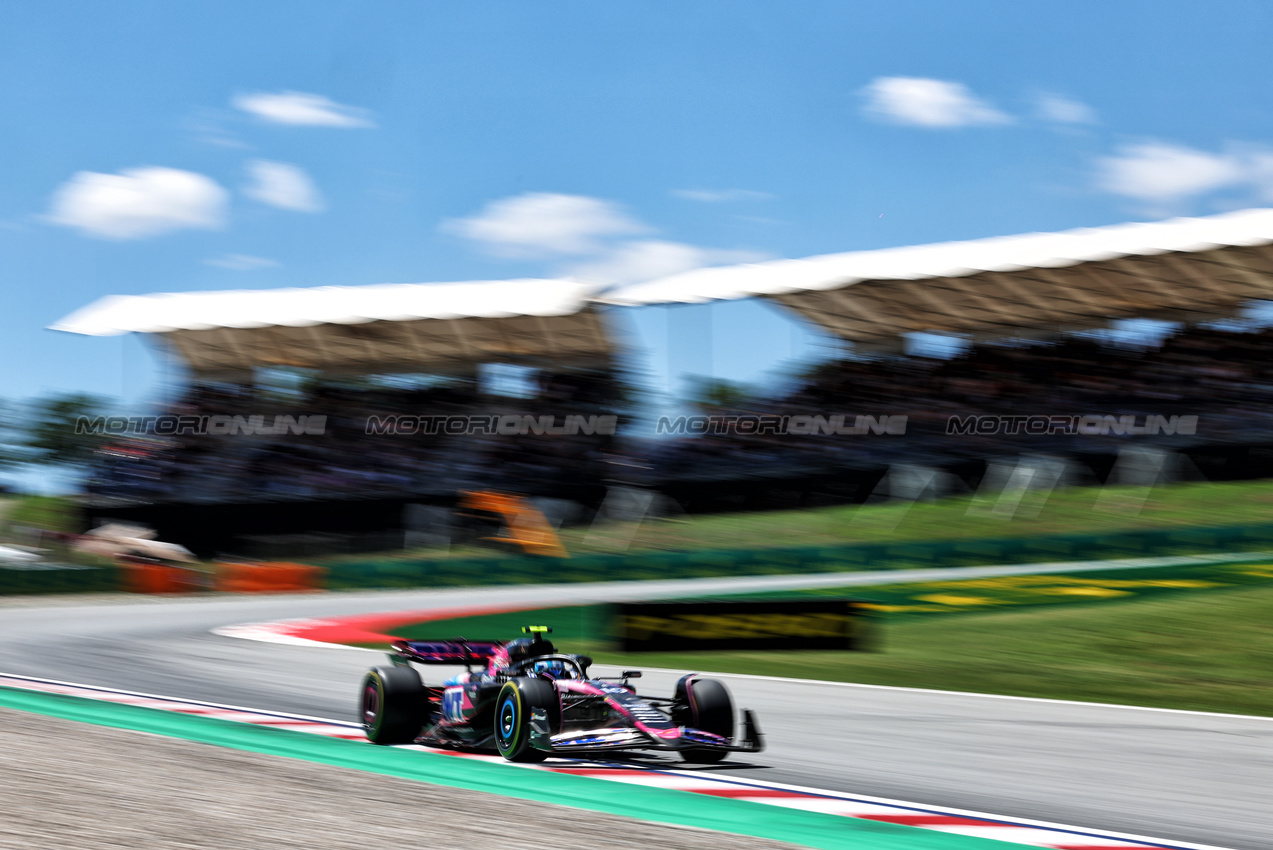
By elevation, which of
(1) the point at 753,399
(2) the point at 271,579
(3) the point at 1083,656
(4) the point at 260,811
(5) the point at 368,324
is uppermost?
(5) the point at 368,324

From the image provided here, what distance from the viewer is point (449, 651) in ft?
24.6

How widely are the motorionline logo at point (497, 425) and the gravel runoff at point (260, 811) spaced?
2088 cm

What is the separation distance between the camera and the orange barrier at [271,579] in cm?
2412

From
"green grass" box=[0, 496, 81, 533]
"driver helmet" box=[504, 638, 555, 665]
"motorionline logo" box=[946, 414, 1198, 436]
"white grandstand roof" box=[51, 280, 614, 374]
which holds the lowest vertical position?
"driver helmet" box=[504, 638, 555, 665]

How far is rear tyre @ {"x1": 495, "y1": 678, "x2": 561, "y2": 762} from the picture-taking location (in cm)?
666

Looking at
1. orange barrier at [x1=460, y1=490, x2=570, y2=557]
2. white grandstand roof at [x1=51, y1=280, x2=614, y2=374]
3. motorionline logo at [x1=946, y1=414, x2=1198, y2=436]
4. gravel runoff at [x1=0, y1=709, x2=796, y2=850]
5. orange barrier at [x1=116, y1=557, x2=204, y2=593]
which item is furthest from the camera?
white grandstand roof at [x1=51, y1=280, x2=614, y2=374]

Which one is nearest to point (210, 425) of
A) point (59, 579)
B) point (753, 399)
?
point (59, 579)

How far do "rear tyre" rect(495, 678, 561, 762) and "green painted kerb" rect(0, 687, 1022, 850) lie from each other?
10 cm

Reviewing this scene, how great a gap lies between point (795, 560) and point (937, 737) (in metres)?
12.7

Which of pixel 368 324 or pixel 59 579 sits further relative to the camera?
pixel 368 324

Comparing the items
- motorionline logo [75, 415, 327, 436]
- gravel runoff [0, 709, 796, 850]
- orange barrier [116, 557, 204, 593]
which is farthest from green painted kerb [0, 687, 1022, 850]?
motorionline logo [75, 415, 327, 436]

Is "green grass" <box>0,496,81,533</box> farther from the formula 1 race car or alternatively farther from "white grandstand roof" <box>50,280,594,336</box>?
the formula 1 race car

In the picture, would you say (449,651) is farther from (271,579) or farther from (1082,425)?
(1082,425)

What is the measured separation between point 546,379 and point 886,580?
1238 centimetres
